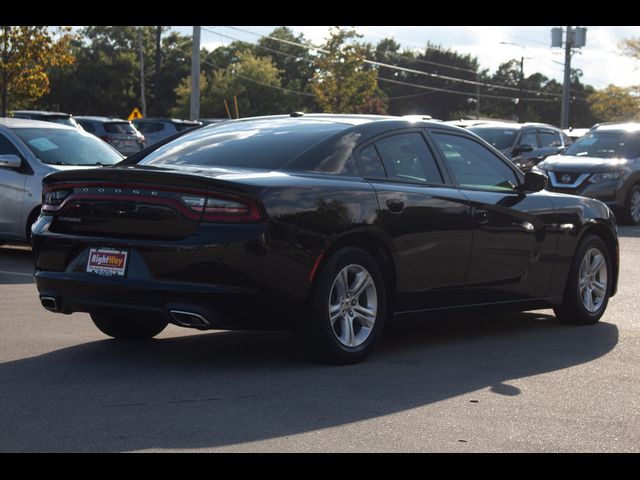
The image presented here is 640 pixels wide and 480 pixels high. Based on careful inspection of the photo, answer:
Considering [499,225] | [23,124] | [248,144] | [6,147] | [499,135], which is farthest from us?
[499,135]

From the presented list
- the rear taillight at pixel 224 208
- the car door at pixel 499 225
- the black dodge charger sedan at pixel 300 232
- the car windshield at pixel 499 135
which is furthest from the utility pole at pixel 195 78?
the rear taillight at pixel 224 208

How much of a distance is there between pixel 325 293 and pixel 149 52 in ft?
348

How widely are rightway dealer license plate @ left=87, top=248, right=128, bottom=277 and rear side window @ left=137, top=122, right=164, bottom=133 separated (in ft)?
109

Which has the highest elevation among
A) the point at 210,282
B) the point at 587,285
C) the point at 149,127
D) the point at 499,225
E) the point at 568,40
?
the point at 568,40

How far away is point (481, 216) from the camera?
846cm

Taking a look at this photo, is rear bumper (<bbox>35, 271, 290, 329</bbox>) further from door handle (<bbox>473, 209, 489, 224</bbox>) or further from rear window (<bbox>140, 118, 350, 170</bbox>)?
door handle (<bbox>473, 209, 489, 224</bbox>)

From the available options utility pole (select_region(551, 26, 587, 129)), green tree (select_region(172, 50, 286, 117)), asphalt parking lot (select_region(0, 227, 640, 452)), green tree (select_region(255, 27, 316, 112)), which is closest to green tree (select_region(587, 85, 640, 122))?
utility pole (select_region(551, 26, 587, 129))

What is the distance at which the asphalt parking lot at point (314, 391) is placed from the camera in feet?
18.2

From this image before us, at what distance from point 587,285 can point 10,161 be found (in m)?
7.31

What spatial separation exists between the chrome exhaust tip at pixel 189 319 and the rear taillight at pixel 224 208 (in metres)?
0.53

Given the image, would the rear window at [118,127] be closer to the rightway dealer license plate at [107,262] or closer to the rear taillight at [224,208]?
the rightway dealer license plate at [107,262]

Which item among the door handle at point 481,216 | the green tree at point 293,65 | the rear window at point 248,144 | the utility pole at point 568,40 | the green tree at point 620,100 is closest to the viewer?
the rear window at point 248,144

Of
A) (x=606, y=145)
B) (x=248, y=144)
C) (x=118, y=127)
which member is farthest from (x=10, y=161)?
(x=118, y=127)

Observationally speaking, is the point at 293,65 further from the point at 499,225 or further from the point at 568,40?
the point at 499,225
